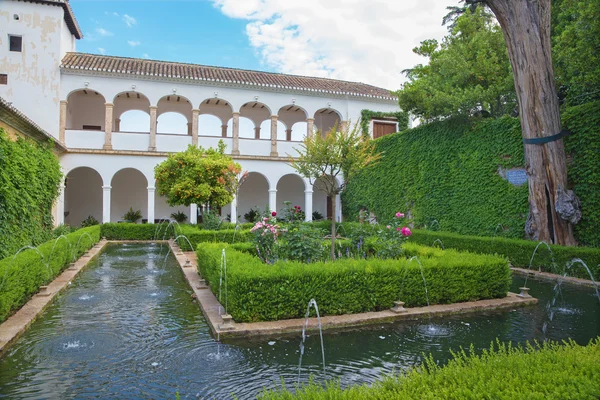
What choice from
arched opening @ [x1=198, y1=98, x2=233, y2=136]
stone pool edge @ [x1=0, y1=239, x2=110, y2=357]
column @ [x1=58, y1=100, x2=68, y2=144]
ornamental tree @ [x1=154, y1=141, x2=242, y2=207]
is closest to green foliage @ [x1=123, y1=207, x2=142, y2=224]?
column @ [x1=58, y1=100, x2=68, y2=144]

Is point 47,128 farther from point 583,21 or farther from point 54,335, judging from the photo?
point 583,21

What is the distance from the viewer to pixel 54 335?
4895 millimetres

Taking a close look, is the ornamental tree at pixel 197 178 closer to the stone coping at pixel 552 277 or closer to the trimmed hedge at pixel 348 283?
the trimmed hedge at pixel 348 283

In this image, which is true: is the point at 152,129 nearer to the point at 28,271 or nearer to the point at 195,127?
the point at 195,127

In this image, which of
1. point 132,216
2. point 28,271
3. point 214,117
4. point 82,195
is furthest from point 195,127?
point 28,271

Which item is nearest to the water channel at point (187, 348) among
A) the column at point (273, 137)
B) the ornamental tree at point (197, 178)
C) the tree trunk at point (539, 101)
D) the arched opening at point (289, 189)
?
the tree trunk at point (539, 101)

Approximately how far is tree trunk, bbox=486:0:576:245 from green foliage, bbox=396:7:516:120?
10.7ft

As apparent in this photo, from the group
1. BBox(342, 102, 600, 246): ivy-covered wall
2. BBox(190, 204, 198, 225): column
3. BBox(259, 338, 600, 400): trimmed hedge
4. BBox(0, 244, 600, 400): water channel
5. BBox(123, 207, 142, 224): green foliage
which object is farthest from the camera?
BBox(123, 207, 142, 224): green foliage

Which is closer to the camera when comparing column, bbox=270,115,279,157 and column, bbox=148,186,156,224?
column, bbox=148,186,156,224

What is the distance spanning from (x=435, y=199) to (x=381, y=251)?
789cm

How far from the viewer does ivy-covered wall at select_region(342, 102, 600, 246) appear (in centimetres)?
988

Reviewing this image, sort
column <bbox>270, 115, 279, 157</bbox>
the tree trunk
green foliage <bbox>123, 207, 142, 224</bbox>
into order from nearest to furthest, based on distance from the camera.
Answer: the tree trunk → green foliage <bbox>123, 207, 142, 224</bbox> → column <bbox>270, 115, 279, 157</bbox>

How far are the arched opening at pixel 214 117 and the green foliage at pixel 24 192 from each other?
10.2 meters

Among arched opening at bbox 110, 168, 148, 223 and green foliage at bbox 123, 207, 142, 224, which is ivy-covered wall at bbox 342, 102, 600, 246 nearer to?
green foliage at bbox 123, 207, 142, 224
